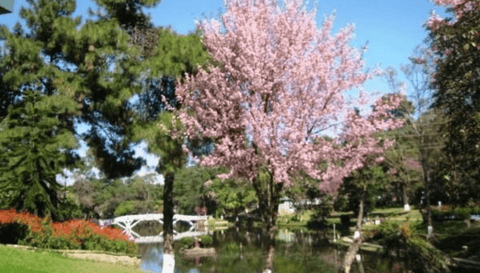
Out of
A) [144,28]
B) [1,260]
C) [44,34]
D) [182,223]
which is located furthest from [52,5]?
[182,223]

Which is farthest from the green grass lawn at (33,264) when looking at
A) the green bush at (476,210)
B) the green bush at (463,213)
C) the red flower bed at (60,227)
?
the green bush at (476,210)

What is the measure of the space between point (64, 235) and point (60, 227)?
52 centimetres

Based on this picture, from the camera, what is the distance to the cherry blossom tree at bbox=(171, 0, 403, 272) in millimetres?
13242

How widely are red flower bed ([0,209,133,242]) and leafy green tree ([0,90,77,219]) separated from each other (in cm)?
97

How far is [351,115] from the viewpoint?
46.0 ft

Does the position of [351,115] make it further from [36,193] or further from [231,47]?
[36,193]

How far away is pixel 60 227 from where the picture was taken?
Answer: 55.6 feet

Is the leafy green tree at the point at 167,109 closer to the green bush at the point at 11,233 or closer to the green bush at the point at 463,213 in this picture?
the green bush at the point at 11,233

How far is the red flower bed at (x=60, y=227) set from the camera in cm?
1582

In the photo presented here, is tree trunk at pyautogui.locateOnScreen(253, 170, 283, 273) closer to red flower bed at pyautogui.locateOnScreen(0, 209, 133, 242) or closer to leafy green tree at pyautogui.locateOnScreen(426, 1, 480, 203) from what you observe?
red flower bed at pyautogui.locateOnScreen(0, 209, 133, 242)

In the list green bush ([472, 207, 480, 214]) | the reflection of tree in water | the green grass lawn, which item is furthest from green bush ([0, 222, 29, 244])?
green bush ([472, 207, 480, 214])

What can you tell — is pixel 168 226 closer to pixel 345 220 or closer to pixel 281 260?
pixel 281 260

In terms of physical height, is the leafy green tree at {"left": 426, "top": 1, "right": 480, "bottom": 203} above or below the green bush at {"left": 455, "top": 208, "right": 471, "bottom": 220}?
above

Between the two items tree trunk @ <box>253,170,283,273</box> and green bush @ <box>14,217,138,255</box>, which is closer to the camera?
tree trunk @ <box>253,170,283,273</box>
